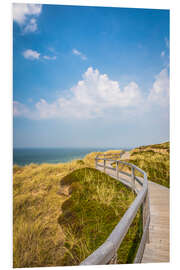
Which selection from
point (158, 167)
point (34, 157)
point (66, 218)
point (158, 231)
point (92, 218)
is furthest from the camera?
point (34, 157)

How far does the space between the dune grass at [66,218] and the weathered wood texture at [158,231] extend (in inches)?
8.3

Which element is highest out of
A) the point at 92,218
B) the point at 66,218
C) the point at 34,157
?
the point at 34,157

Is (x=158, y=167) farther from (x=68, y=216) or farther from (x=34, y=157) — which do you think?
(x=34, y=157)

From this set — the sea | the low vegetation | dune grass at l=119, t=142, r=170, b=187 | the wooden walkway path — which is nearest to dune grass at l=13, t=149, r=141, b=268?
the low vegetation

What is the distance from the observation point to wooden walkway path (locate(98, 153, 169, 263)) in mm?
1658

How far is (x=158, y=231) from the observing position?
79.4 inches

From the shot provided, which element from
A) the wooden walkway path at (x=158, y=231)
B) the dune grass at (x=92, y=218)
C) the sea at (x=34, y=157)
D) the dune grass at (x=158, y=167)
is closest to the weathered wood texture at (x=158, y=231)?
the wooden walkway path at (x=158, y=231)

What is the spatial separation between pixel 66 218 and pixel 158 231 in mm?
1726

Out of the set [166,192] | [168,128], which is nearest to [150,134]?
[168,128]

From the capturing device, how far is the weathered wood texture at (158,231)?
5.44ft

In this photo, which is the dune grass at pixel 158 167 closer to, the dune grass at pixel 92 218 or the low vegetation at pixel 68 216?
the low vegetation at pixel 68 216

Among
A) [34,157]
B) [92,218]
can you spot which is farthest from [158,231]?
[34,157]
